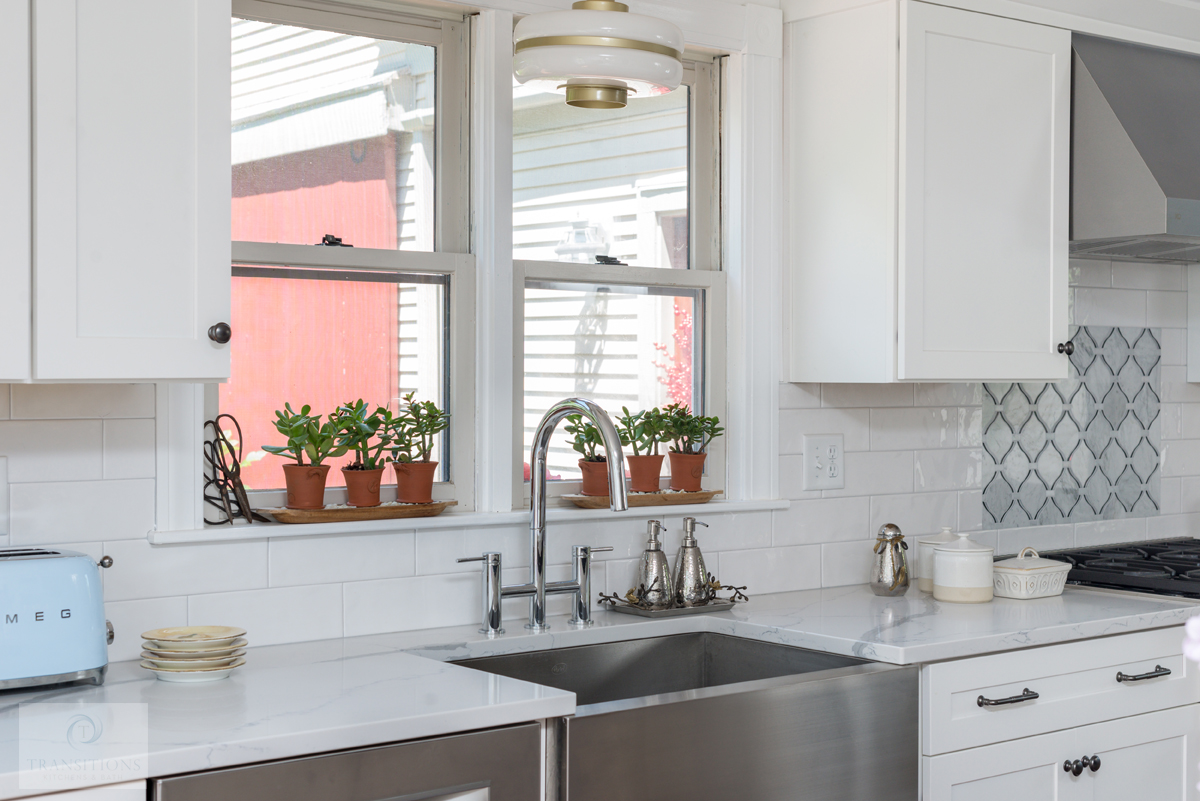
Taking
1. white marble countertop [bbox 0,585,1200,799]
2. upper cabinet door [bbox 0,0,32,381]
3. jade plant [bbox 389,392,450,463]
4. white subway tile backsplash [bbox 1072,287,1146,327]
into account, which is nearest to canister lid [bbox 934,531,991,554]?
white marble countertop [bbox 0,585,1200,799]

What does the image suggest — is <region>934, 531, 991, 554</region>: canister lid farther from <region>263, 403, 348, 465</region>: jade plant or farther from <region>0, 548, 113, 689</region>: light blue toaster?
<region>0, 548, 113, 689</region>: light blue toaster

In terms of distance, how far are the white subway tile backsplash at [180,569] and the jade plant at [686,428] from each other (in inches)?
37.1

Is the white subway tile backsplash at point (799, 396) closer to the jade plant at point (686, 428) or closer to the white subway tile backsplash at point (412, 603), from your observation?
the jade plant at point (686, 428)

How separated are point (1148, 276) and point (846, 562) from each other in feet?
4.83

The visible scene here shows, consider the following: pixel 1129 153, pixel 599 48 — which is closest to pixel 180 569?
pixel 599 48

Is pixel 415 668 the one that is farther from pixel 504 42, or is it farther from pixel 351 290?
pixel 504 42

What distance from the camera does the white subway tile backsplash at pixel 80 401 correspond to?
6.77ft

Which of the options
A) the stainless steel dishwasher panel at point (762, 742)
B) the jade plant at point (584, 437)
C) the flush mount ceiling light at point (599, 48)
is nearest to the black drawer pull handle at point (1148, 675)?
the stainless steel dishwasher panel at point (762, 742)

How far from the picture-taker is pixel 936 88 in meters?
2.74

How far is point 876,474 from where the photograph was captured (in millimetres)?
3152

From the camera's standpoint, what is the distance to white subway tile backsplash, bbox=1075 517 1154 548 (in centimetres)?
362

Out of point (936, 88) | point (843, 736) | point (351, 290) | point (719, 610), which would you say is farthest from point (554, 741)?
point (936, 88)

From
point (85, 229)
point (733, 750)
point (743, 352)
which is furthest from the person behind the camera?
point (743, 352)

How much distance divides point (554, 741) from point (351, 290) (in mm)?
1056
